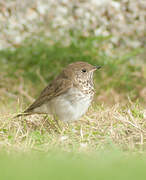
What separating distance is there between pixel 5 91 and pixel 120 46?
A: 3132 millimetres

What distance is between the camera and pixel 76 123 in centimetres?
562

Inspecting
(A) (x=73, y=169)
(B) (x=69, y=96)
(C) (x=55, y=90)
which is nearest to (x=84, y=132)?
(B) (x=69, y=96)

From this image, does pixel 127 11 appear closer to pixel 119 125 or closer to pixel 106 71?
pixel 106 71

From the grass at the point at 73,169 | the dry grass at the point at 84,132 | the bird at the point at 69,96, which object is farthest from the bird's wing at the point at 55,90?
the grass at the point at 73,169

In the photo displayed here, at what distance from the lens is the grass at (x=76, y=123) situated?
329 centimetres

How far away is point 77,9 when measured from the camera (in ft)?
32.6

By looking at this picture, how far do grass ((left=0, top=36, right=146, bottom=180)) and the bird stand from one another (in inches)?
8.1

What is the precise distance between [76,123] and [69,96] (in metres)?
0.63

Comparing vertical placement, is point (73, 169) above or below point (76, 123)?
below

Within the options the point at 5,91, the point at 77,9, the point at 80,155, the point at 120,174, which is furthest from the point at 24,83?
the point at 120,174

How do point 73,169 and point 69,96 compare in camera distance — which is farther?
point 69,96

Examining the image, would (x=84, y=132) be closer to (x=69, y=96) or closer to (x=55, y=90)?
(x=69, y=96)

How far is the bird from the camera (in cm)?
506

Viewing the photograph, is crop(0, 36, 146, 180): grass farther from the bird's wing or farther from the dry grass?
the bird's wing
